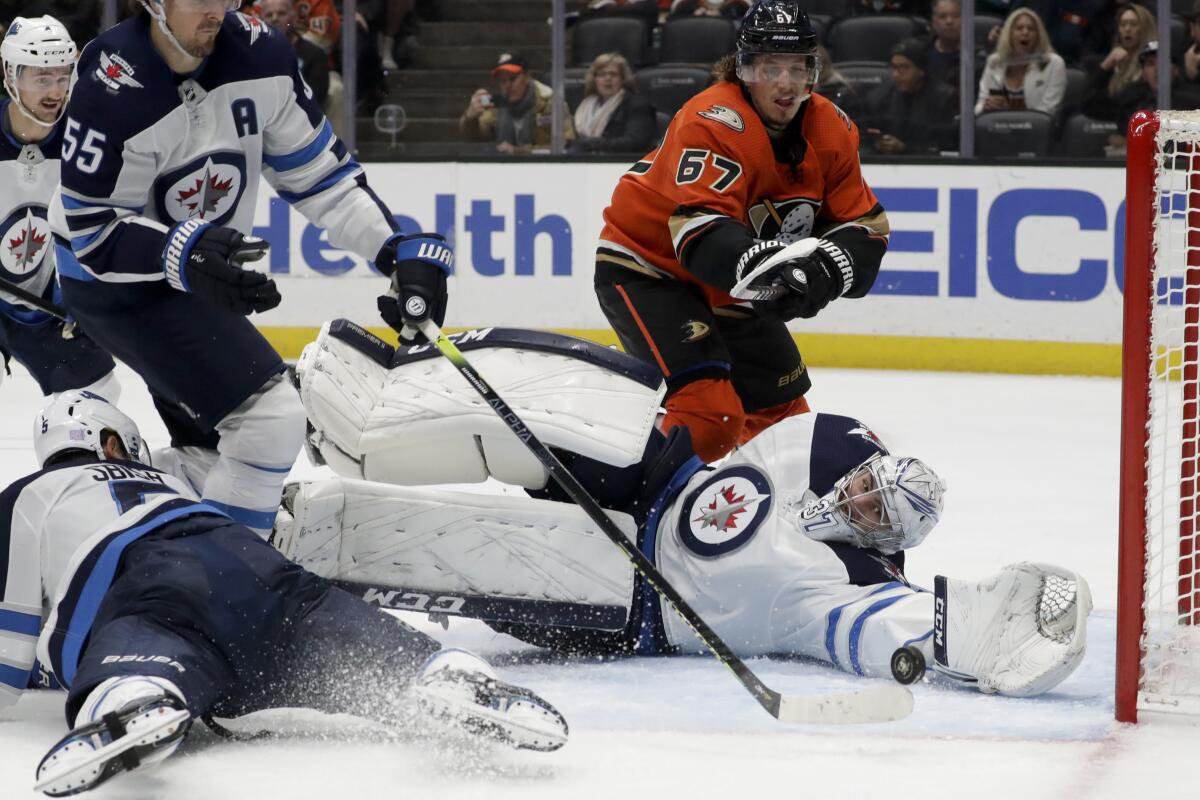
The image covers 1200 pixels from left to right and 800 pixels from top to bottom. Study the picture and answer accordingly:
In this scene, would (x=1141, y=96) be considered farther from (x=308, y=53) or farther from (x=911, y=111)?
(x=308, y=53)

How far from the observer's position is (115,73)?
272cm

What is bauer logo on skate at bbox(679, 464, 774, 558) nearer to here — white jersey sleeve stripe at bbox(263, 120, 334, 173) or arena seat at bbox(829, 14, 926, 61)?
white jersey sleeve stripe at bbox(263, 120, 334, 173)

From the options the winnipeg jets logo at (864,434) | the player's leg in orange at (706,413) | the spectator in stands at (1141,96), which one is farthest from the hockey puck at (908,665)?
the spectator in stands at (1141,96)

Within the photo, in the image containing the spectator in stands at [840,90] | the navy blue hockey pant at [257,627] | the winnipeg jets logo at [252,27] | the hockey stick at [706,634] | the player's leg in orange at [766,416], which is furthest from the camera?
the spectator in stands at [840,90]

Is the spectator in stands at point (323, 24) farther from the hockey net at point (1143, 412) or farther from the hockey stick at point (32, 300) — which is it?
the hockey net at point (1143, 412)

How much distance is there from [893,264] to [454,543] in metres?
3.94

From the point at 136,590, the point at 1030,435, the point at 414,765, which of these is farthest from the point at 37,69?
the point at 1030,435

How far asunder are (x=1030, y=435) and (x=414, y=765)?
3399 millimetres

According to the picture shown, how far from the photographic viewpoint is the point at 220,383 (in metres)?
2.79

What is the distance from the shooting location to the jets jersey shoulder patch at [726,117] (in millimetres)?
3189

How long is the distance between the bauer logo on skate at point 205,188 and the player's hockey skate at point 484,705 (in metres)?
1.05

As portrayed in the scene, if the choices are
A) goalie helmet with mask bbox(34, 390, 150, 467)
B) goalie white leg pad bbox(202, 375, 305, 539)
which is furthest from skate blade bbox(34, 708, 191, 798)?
goalie white leg pad bbox(202, 375, 305, 539)

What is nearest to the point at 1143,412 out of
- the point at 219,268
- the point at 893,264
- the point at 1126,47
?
the point at 219,268

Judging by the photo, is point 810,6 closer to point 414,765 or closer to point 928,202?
point 928,202
